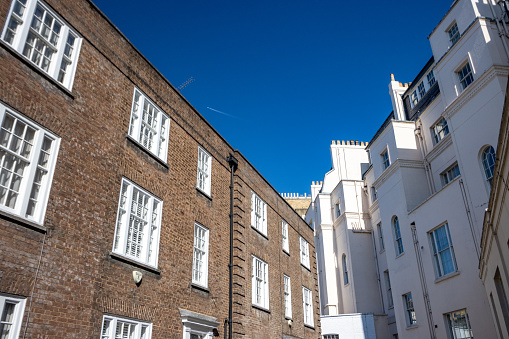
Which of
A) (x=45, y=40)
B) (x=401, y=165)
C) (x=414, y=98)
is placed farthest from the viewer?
(x=414, y=98)

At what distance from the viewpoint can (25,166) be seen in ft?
27.2

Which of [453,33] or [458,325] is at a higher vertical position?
[453,33]

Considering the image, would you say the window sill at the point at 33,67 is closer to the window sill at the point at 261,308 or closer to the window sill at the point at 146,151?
the window sill at the point at 146,151

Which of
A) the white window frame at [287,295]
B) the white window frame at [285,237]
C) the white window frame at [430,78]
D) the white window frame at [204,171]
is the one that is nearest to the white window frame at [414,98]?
the white window frame at [430,78]

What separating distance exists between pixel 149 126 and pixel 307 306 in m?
14.1

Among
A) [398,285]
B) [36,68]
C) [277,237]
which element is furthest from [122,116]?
[398,285]

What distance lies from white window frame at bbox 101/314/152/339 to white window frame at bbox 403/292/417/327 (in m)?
17.5

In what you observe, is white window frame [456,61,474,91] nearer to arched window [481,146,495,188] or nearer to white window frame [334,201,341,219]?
arched window [481,146,495,188]

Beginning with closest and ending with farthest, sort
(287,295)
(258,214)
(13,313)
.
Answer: (13,313) < (258,214) < (287,295)

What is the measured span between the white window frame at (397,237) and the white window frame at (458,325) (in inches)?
233

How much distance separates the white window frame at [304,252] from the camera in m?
23.3

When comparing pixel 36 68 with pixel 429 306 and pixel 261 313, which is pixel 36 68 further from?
pixel 429 306

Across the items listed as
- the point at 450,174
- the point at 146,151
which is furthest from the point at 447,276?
the point at 146,151

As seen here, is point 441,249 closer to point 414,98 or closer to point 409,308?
point 409,308
